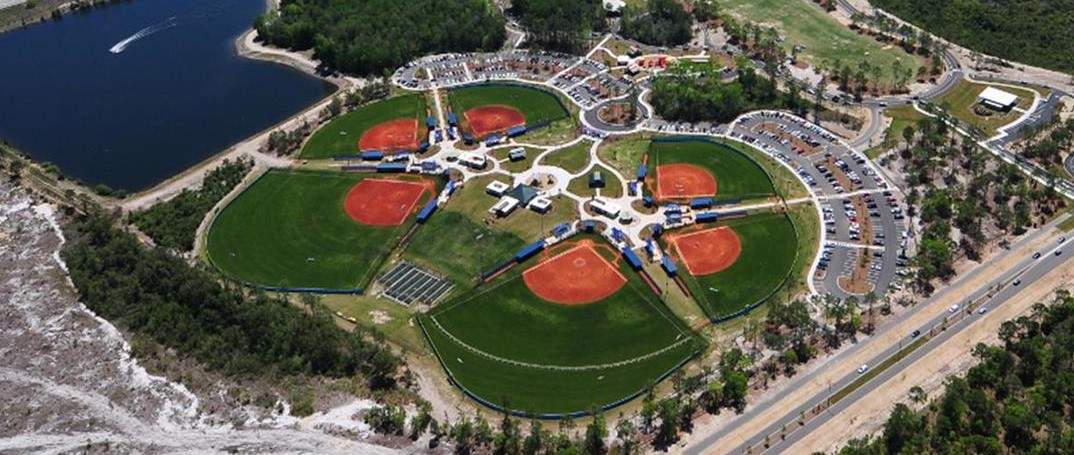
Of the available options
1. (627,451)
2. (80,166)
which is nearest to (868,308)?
(627,451)

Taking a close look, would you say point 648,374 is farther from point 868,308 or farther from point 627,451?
point 868,308

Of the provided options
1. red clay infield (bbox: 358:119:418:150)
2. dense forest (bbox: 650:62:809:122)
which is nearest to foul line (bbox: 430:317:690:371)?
red clay infield (bbox: 358:119:418:150)

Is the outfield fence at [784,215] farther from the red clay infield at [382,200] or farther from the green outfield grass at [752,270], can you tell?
the red clay infield at [382,200]

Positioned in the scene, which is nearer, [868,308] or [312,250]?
[868,308]

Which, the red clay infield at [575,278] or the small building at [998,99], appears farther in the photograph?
the small building at [998,99]

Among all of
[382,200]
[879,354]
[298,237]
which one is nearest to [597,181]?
[382,200]

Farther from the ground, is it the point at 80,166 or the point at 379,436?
the point at 80,166

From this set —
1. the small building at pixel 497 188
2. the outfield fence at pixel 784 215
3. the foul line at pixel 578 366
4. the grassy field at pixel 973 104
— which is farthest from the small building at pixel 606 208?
the grassy field at pixel 973 104
